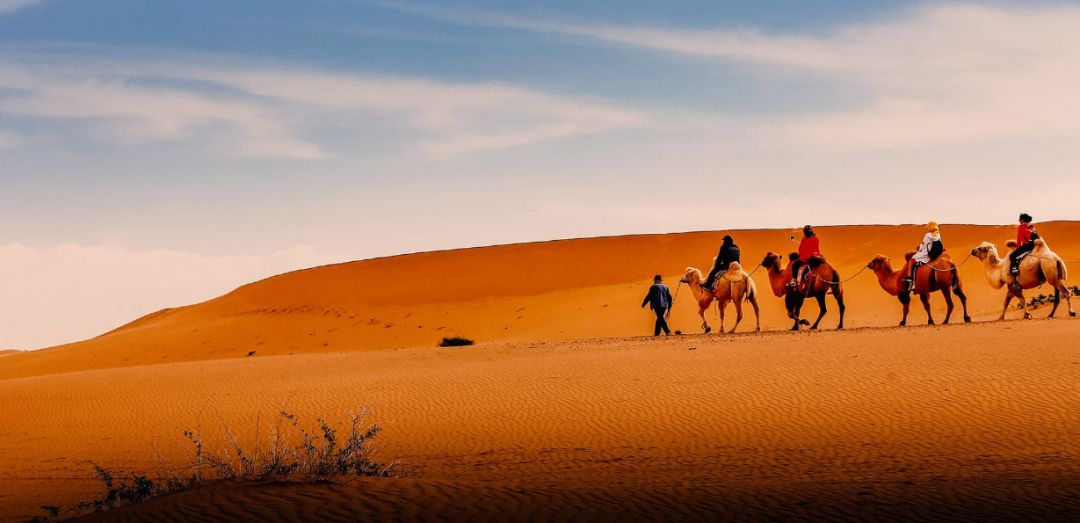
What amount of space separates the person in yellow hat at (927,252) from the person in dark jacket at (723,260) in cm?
431

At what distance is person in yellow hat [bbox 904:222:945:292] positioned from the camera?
955 inches

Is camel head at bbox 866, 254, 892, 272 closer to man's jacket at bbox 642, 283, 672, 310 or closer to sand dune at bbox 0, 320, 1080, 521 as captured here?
sand dune at bbox 0, 320, 1080, 521

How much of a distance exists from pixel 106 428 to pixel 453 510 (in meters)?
12.1

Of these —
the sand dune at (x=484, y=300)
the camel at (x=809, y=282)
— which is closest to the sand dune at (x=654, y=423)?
the camel at (x=809, y=282)

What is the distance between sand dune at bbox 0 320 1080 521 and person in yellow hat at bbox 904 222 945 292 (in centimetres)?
158

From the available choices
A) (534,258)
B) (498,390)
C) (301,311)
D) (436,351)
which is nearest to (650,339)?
(436,351)

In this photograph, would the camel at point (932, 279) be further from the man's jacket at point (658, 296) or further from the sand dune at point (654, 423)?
the man's jacket at point (658, 296)

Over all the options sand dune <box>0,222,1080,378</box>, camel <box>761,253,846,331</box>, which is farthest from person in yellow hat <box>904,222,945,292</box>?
sand dune <box>0,222,1080,378</box>

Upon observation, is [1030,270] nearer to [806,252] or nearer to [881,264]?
[881,264]

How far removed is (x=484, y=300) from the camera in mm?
53250

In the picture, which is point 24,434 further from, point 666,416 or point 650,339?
point 650,339

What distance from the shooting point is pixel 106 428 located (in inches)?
712

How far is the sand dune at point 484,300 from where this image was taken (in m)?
42.9

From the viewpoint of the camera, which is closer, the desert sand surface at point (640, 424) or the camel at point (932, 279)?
the desert sand surface at point (640, 424)
